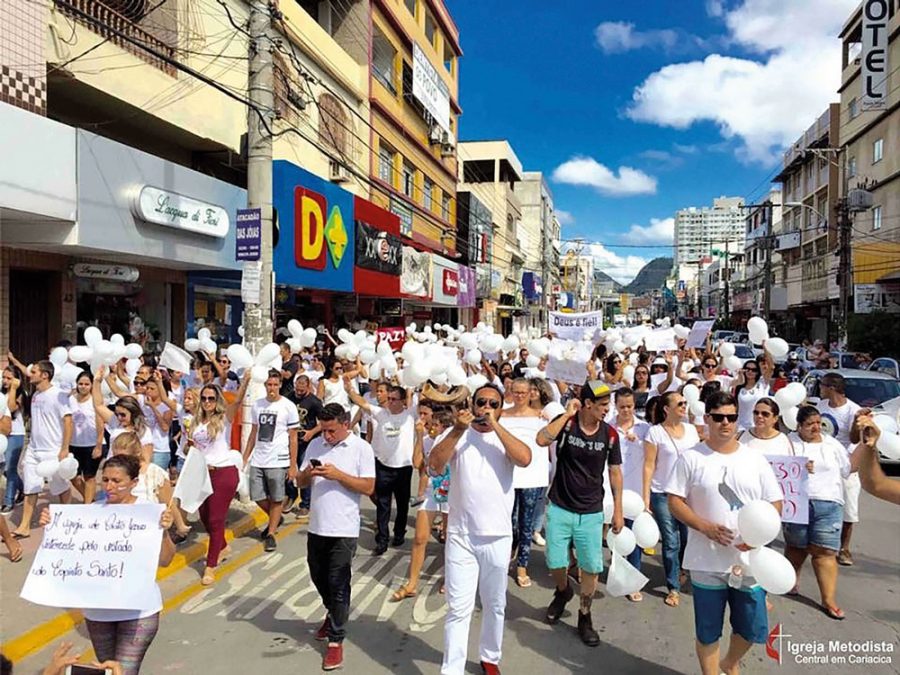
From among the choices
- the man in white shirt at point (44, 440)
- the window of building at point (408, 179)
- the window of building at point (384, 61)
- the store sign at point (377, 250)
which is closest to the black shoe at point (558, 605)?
the man in white shirt at point (44, 440)

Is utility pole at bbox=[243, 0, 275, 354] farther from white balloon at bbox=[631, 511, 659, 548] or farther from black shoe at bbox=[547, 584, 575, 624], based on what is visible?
white balloon at bbox=[631, 511, 659, 548]

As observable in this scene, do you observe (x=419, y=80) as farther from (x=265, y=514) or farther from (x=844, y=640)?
(x=844, y=640)

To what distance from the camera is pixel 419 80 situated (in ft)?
83.3

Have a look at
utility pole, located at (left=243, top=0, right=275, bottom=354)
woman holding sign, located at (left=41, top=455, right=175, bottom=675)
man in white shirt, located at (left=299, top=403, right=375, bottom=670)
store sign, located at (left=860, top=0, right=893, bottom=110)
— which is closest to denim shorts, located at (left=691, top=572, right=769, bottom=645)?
man in white shirt, located at (left=299, top=403, right=375, bottom=670)

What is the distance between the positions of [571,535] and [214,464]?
10.3ft

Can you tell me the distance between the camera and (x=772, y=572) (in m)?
3.29

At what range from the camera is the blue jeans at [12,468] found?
6852 millimetres

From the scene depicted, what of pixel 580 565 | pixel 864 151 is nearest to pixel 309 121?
pixel 580 565

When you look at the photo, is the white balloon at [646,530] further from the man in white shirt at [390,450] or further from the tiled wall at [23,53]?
the tiled wall at [23,53]

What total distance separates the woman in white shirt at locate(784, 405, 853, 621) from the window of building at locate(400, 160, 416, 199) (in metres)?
22.4

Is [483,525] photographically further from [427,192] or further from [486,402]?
[427,192]

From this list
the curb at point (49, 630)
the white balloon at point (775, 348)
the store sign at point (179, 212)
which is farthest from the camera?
the store sign at point (179, 212)

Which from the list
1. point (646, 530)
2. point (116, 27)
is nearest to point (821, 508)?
point (646, 530)

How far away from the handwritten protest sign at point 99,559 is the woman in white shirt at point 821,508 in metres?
4.54
